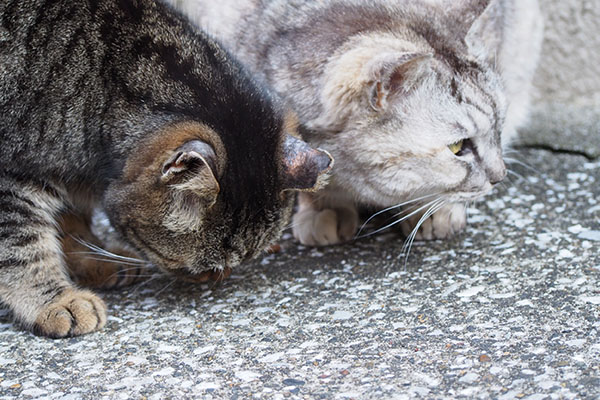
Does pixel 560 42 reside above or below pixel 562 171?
above

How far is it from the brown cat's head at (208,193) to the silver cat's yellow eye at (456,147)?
68cm

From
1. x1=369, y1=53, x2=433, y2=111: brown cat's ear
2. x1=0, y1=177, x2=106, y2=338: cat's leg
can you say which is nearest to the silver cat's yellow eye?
x1=369, y1=53, x2=433, y2=111: brown cat's ear

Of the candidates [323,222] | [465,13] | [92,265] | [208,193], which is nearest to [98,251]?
[92,265]

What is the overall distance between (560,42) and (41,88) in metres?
3.76

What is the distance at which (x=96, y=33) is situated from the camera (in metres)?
2.61

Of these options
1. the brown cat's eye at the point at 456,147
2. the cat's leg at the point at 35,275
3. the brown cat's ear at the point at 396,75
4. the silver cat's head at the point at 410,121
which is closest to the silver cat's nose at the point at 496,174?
the silver cat's head at the point at 410,121

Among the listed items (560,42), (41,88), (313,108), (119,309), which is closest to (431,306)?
(313,108)

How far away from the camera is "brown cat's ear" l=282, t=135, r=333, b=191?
7.89 feet

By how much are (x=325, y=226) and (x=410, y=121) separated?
655 mm

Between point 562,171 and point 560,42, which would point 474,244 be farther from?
point 560,42

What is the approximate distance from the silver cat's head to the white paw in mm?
289

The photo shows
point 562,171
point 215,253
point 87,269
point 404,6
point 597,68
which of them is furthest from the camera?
point 597,68

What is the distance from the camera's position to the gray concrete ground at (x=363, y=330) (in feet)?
6.82

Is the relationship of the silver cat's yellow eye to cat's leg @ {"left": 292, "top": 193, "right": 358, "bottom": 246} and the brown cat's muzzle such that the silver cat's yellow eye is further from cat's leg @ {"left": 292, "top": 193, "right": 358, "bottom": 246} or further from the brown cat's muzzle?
the brown cat's muzzle
